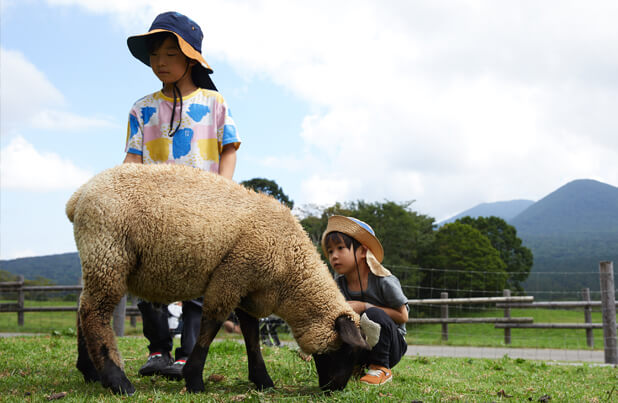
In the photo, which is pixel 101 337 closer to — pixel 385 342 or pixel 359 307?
pixel 359 307

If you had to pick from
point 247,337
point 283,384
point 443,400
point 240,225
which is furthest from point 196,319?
point 443,400

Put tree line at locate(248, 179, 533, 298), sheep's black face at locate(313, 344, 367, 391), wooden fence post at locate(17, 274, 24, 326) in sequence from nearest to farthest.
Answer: sheep's black face at locate(313, 344, 367, 391) < wooden fence post at locate(17, 274, 24, 326) < tree line at locate(248, 179, 533, 298)

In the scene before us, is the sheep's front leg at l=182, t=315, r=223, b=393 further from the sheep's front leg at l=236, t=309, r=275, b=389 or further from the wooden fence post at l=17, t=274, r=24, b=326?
the wooden fence post at l=17, t=274, r=24, b=326

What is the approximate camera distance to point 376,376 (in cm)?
439

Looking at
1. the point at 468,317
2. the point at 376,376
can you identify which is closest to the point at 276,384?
the point at 376,376

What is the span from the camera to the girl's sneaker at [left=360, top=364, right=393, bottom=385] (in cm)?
433

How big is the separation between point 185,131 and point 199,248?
1.22 metres

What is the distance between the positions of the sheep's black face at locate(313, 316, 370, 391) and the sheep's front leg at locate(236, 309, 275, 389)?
1.61 feet

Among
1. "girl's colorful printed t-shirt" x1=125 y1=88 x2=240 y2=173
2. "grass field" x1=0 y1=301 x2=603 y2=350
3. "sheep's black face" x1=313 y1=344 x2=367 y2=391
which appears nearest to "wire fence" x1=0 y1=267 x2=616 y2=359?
"grass field" x1=0 y1=301 x2=603 y2=350

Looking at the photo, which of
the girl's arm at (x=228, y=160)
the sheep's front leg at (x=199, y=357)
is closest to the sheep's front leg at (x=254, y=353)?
the sheep's front leg at (x=199, y=357)

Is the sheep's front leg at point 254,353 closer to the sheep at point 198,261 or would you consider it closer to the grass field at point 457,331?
the sheep at point 198,261

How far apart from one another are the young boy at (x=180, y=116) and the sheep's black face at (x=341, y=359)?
4.22ft

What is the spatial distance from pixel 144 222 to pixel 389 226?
26756 millimetres

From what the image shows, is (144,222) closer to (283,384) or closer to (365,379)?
(283,384)
